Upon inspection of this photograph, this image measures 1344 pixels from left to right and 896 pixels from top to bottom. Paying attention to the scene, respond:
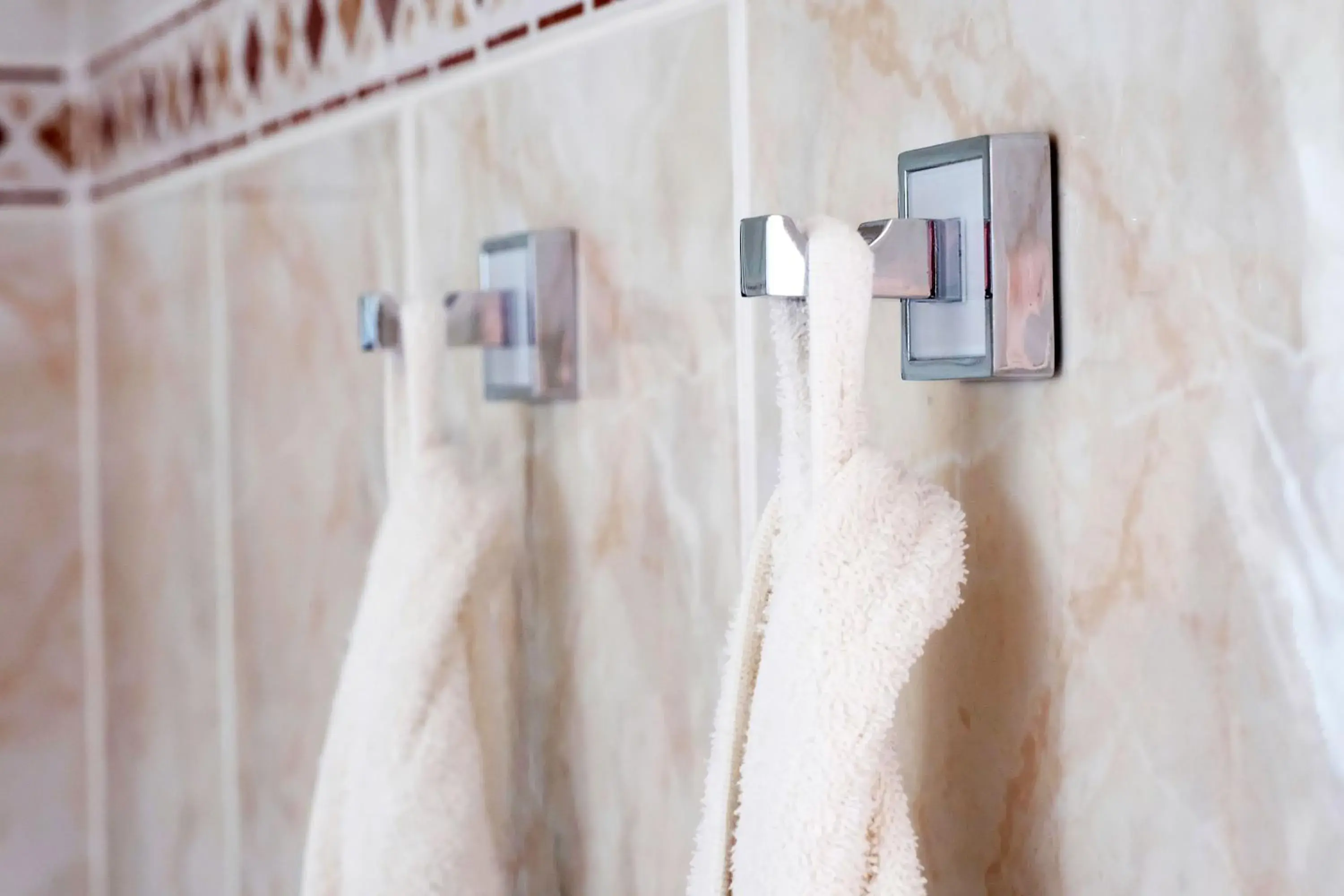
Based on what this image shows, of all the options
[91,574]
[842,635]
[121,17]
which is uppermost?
[121,17]

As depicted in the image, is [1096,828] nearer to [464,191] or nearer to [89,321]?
[464,191]

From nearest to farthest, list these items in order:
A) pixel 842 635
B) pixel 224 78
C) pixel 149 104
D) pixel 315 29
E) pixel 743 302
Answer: pixel 842 635
pixel 743 302
pixel 315 29
pixel 224 78
pixel 149 104

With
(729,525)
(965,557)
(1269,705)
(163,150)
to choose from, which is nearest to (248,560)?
(163,150)

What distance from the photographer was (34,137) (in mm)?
1228

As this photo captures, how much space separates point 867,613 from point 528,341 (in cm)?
28

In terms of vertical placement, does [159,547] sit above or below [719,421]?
below

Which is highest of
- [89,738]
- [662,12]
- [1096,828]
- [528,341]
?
[662,12]

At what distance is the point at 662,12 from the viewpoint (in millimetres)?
558

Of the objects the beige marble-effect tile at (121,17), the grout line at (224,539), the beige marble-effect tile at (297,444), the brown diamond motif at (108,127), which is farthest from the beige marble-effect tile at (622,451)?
the brown diamond motif at (108,127)

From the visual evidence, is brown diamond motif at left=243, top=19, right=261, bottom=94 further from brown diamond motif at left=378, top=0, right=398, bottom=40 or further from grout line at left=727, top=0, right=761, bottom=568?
grout line at left=727, top=0, right=761, bottom=568

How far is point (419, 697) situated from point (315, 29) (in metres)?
0.42

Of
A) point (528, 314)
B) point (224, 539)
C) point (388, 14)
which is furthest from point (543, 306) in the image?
point (224, 539)

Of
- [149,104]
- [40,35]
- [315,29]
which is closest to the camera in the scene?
[315,29]

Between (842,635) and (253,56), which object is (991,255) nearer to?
(842,635)
